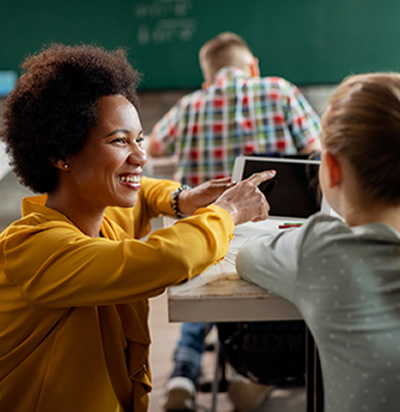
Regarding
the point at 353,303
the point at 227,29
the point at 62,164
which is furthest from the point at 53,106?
the point at 227,29

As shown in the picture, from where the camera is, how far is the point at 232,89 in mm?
2447

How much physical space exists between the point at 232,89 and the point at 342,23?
1.51 metres

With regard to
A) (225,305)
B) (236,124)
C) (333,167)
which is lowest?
(236,124)

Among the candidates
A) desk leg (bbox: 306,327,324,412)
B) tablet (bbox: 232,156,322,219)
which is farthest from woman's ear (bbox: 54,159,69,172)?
desk leg (bbox: 306,327,324,412)

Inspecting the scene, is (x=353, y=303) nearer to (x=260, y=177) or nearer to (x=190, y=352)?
(x=260, y=177)

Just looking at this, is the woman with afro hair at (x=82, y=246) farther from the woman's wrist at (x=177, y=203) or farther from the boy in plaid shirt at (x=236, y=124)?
the boy in plaid shirt at (x=236, y=124)

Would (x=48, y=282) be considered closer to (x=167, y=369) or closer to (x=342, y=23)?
(x=167, y=369)

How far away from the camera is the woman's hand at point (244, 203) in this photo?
1.11 m

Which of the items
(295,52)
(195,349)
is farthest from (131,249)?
(295,52)

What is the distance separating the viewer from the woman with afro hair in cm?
91

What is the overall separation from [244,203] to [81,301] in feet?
1.33

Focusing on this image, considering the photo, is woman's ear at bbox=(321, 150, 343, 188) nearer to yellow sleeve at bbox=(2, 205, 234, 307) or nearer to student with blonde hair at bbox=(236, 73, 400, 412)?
student with blonde hair at bbox=(236, 73, 400, 412)

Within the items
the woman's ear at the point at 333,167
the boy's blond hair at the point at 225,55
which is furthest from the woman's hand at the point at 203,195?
the boy's blond hair at the point at 225,55

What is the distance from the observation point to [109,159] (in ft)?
3.60
